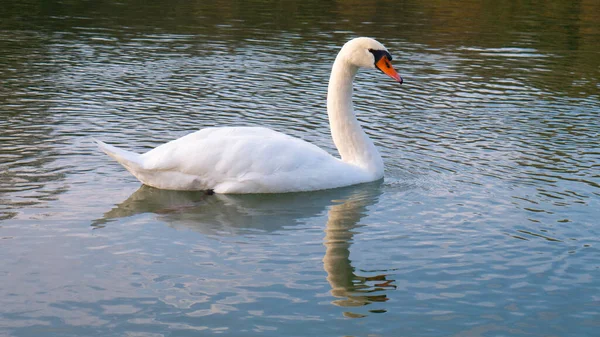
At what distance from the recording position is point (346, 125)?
11250 mm

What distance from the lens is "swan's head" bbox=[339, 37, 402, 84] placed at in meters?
11.0

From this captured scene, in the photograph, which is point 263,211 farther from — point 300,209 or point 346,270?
point 346,270

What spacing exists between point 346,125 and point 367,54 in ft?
2.94

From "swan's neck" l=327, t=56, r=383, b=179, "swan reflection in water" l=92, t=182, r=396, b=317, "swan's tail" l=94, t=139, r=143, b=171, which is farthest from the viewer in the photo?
"swan's neck" l=327, t=56, r=383, b=179

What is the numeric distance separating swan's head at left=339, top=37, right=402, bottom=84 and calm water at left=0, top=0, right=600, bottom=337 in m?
1.38

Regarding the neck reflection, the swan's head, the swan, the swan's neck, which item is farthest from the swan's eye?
the neck reflection

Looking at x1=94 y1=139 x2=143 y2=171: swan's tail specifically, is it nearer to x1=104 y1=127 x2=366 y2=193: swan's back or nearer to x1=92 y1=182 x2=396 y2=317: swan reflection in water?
x1=104 y1=127 x2=366 y2=193: swan's back

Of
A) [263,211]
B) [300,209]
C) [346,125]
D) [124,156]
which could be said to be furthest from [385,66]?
[124,156]

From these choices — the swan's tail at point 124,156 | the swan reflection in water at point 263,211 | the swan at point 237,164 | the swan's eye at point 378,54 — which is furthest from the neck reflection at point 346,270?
the swan's tail at point 124,156

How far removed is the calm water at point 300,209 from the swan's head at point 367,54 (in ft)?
4.54

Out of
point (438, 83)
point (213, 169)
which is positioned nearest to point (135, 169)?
point (213, 169)

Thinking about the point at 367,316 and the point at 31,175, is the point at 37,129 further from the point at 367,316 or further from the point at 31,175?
the point at 367,316

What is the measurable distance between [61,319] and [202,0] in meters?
26.9

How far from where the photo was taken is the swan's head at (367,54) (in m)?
11.0
